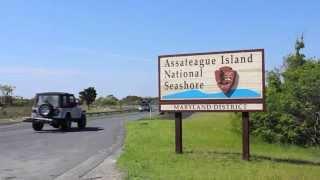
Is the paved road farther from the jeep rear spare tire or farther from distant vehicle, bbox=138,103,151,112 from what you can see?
distant vehicle, bbox=138,103,151,112

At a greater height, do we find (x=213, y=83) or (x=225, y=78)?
(x=225, y=78)

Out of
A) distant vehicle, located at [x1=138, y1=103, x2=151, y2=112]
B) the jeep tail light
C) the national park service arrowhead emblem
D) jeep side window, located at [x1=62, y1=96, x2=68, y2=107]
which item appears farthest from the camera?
distant vehicle, located at [x1=138, y1=103, x2=151, y2=112]

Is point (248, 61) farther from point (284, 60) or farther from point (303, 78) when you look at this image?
point (284, 60)

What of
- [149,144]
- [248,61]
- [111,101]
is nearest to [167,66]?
[248,61]

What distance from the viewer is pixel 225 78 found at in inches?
715

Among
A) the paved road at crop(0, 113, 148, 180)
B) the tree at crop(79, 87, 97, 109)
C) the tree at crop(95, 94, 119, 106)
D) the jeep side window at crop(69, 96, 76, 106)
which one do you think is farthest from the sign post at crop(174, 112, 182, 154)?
the tree at crop(95, 94, 119, 106)

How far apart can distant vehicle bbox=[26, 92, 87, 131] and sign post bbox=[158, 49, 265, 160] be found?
1752cm

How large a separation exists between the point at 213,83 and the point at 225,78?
0.52 metres

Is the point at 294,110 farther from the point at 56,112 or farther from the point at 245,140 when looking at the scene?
the point at 56,112

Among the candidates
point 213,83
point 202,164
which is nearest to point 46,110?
point 213,83

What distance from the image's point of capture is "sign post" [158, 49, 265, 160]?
17938 mm

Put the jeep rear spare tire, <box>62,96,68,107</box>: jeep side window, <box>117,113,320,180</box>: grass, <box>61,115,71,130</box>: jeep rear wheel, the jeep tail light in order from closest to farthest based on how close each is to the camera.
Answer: <box>117,113,320,180</box>: grass < the jeep rear spare tire < the jeep tail light < <box>61,115,71,130</box>: jeep rear wheel < <box>62,96,68,107</box>: jeep side window

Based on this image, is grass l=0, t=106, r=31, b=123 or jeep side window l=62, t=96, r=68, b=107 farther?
grass l=0, t=106, r=31, b=123

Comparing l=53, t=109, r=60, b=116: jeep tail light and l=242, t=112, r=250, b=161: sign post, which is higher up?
l=53, t=109, r=60, b=116: jeep tail light
